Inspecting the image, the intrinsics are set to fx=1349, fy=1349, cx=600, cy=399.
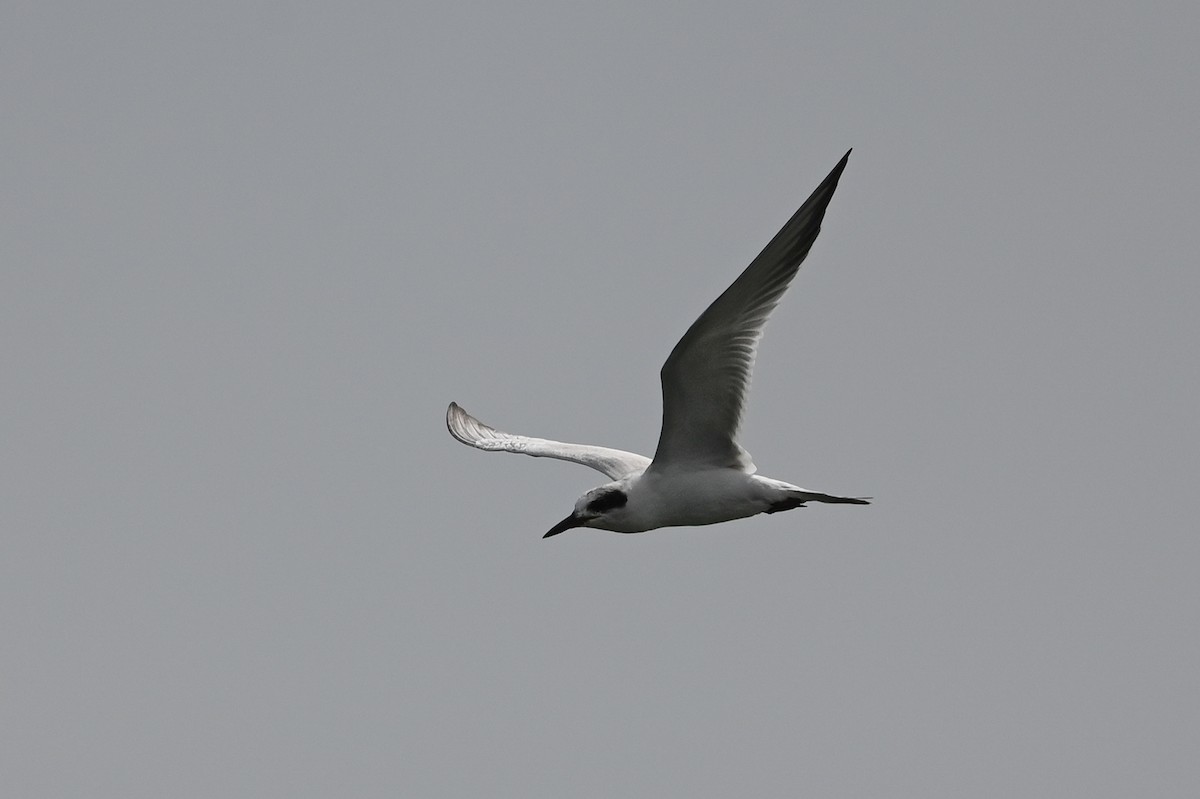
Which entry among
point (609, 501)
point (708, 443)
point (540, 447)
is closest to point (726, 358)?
point (708, 443)

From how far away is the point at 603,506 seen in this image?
41.5 ft

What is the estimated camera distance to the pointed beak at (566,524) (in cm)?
1280

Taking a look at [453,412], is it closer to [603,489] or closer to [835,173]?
[603,489]

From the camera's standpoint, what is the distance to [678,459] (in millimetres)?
12477

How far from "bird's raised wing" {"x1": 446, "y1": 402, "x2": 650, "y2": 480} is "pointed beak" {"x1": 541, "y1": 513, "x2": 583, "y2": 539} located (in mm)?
1500

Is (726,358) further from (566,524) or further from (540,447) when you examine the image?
(540,447)

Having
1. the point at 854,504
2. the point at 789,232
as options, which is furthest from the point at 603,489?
the point at 789,232

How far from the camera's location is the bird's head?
1261cm

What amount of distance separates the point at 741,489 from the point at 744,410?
0.73m

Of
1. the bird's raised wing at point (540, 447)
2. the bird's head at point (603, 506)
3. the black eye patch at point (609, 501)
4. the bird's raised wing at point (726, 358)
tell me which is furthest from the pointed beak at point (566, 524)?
the bird's raised wing at point (540, 447)

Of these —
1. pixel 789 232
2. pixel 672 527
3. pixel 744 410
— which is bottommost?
pixel 672 527

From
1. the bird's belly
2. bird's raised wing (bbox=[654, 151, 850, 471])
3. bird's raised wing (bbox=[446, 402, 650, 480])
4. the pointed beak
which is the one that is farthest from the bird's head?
bird's raised wing (bbox=[446, 402, 650, 480])

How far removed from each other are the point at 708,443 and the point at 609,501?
1.09 meters

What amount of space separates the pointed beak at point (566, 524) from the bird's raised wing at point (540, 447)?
1.50 metres
